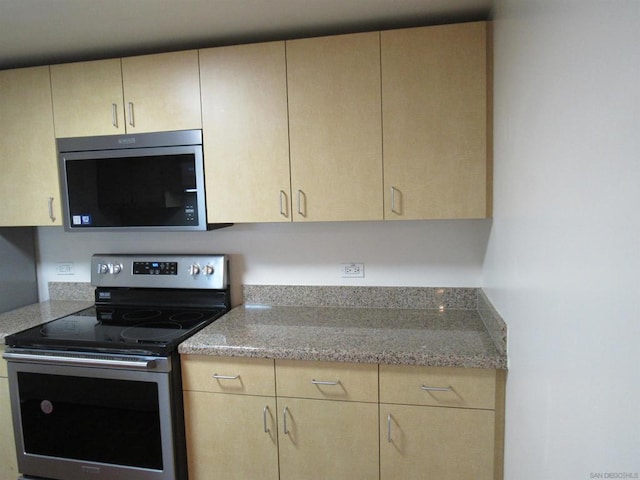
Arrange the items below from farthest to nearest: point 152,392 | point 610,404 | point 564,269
→ point 152,392, point 564,269, point 610,404

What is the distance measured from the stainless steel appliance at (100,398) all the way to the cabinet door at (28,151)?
618mm

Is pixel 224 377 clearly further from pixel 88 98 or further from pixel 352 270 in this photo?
pixel 88 98

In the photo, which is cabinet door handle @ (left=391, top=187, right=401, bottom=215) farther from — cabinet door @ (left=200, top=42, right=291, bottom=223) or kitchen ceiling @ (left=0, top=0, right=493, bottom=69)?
kitchen ceiling @ (left=0, top=0, right=493, bottom=69)

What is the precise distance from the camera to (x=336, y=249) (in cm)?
212

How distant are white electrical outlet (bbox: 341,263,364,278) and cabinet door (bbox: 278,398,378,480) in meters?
0.71

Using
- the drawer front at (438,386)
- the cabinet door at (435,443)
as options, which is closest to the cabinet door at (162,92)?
the drawer front at (438,386)

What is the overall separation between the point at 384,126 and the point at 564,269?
104 centimetres

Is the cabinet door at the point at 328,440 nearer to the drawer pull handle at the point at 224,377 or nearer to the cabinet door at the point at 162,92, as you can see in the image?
the drawer pull handle at the point at 224,377

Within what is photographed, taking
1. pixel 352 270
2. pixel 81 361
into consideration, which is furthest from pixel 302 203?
pixel 81 361

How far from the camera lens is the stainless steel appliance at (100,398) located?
1.65 metres

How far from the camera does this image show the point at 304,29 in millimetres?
1799

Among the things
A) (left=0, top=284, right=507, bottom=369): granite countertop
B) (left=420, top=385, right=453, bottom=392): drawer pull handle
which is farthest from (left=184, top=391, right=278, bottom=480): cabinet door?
(left=420, top=385, right=453, bottom=392): drawer pull handle

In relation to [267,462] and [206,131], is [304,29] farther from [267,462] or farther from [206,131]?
[267,462]

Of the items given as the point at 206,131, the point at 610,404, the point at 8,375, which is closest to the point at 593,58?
the point at 610,404
